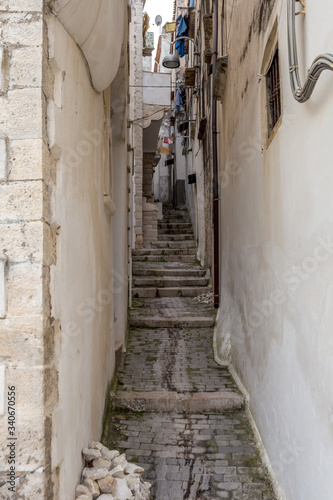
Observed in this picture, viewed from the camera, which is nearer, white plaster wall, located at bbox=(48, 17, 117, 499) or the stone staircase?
white plaster wall, located at bbox=(48, 17, 117, 499)

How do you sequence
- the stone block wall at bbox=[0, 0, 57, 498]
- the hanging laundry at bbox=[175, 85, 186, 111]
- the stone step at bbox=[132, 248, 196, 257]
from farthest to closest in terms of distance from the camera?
the hanging laundry at bbox=[175, 85, 186, 111] < the stone step at bbox=[132, 248, 196, 257] < the stone block wall at bbox=[0, 0, 57, 498]

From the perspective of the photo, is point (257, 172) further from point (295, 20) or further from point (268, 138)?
point (295, 20)

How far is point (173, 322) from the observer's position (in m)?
7.59

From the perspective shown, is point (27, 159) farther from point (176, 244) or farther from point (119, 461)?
point (176, 244)

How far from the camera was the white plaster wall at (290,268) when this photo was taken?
7.24ft

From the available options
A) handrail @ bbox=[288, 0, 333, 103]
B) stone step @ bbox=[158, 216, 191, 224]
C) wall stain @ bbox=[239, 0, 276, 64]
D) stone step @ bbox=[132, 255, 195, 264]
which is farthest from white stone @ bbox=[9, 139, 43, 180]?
stone step @ bbox=[158, 216, 191, 224]

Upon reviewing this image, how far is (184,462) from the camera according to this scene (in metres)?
3.89

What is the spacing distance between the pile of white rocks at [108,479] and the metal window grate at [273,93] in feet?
9.11

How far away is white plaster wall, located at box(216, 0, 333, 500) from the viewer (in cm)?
221

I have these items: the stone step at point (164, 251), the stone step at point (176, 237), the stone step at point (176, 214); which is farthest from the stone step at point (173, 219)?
the stone step at point (164, 251)

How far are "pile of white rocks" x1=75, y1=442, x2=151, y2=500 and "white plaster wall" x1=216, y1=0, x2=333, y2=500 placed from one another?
3.38ft

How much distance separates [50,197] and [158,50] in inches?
1112

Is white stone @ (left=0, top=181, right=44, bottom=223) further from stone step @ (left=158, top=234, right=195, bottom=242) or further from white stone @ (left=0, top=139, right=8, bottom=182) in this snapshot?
stone step @ (left=158, top=234, right=195, bottom=242)

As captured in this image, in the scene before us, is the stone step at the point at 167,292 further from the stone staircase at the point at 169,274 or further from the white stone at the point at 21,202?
the white stone at the point at 21,202
